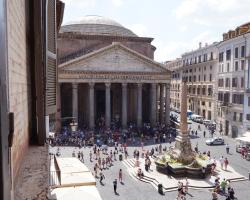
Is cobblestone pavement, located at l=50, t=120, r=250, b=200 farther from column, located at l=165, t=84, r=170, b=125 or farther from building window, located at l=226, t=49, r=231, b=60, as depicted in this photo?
column, located at l=165, t=84, r=170, b=125

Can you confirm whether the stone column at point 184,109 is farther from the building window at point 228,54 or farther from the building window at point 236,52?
the building window at point 228,54

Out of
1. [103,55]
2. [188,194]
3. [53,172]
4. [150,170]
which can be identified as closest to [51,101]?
[53,172]

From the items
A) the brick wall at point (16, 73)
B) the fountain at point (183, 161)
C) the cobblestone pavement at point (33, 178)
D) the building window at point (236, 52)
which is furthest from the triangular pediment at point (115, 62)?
the cobblestone pavement at point (33, 178)

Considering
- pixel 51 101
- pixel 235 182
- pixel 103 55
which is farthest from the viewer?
pixel 103 55

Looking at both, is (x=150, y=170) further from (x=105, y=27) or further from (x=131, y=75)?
(x=105, y=27)

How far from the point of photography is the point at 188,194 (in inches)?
627

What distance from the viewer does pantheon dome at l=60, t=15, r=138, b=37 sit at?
44.9m

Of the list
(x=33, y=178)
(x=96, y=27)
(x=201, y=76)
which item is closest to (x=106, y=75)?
(x=96, y=27)

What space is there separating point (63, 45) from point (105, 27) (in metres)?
8.55

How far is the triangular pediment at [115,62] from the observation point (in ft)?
112

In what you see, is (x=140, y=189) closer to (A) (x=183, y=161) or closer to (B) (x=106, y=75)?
(A) (x=183, y=161)

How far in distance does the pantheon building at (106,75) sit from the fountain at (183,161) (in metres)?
15.6

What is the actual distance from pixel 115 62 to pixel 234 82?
13.2m

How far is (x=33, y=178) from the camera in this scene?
9.99ft
